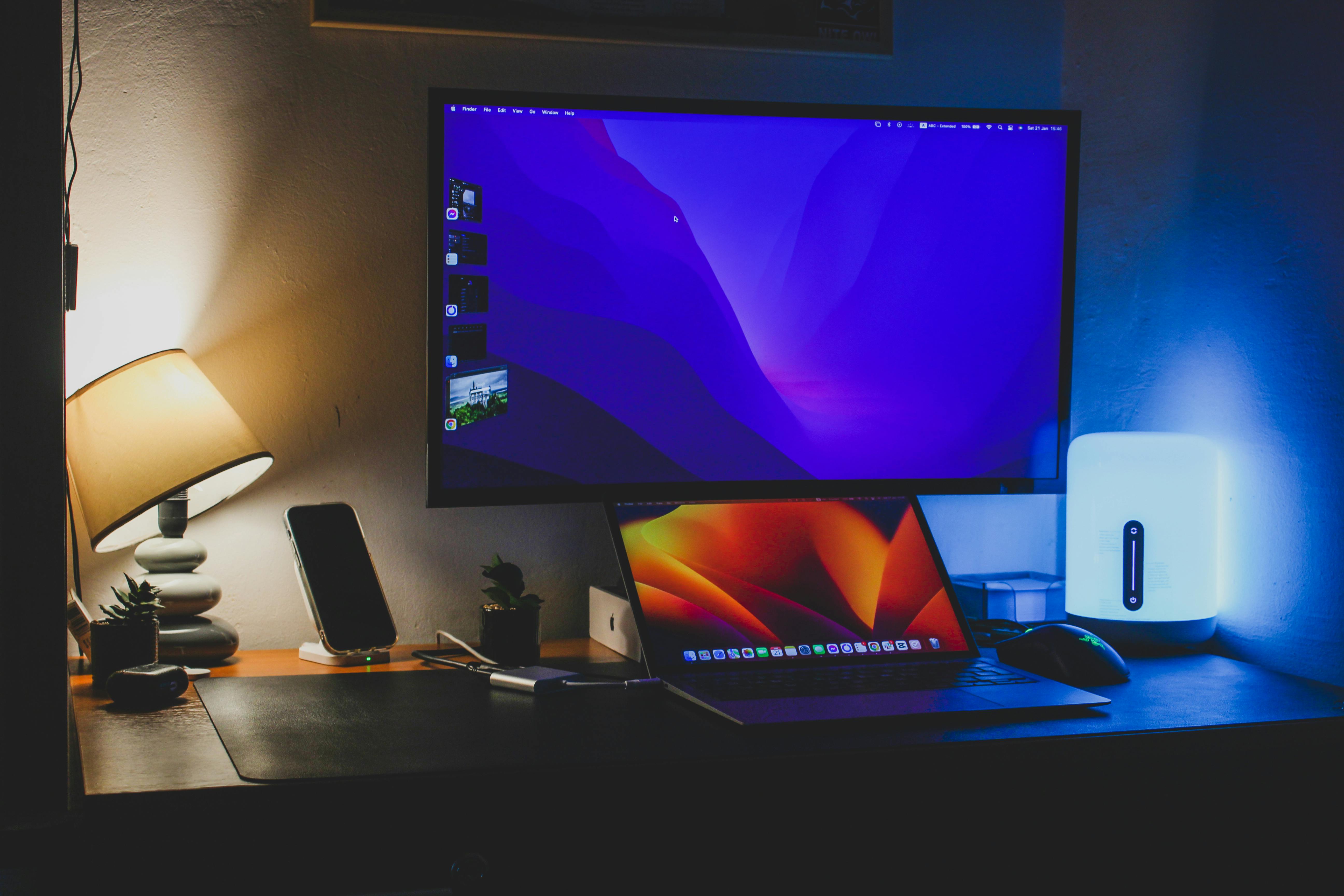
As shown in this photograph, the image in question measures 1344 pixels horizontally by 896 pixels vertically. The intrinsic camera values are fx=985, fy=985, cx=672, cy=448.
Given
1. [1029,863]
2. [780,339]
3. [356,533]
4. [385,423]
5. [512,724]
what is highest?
[780,339]

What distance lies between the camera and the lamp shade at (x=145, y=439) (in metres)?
1.03

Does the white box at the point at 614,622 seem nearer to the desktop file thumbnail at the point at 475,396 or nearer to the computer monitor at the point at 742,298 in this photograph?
the computer monitor at the point at 742,298

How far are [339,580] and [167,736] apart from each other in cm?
33

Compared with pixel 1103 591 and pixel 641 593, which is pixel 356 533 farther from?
pixel 1103 591

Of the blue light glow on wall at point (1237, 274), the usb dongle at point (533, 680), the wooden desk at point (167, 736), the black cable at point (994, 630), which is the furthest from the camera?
the black cable at point (994, 630)

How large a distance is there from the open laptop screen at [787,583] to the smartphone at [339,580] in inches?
11.6

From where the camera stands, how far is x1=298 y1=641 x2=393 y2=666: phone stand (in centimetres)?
109

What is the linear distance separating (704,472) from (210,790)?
2.11ft

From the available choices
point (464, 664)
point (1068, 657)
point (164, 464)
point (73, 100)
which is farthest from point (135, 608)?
point (1068, 657)

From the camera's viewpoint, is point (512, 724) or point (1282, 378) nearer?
point (512, 724)

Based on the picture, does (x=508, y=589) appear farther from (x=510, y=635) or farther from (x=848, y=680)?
(x=848, y=680)

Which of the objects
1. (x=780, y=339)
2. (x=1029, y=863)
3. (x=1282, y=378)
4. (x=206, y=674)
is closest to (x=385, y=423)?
(x=206, y=674)

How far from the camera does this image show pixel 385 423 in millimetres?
1280

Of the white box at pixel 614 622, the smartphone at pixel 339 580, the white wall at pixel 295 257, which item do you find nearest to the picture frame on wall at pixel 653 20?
the white wall at pixel 295 257
